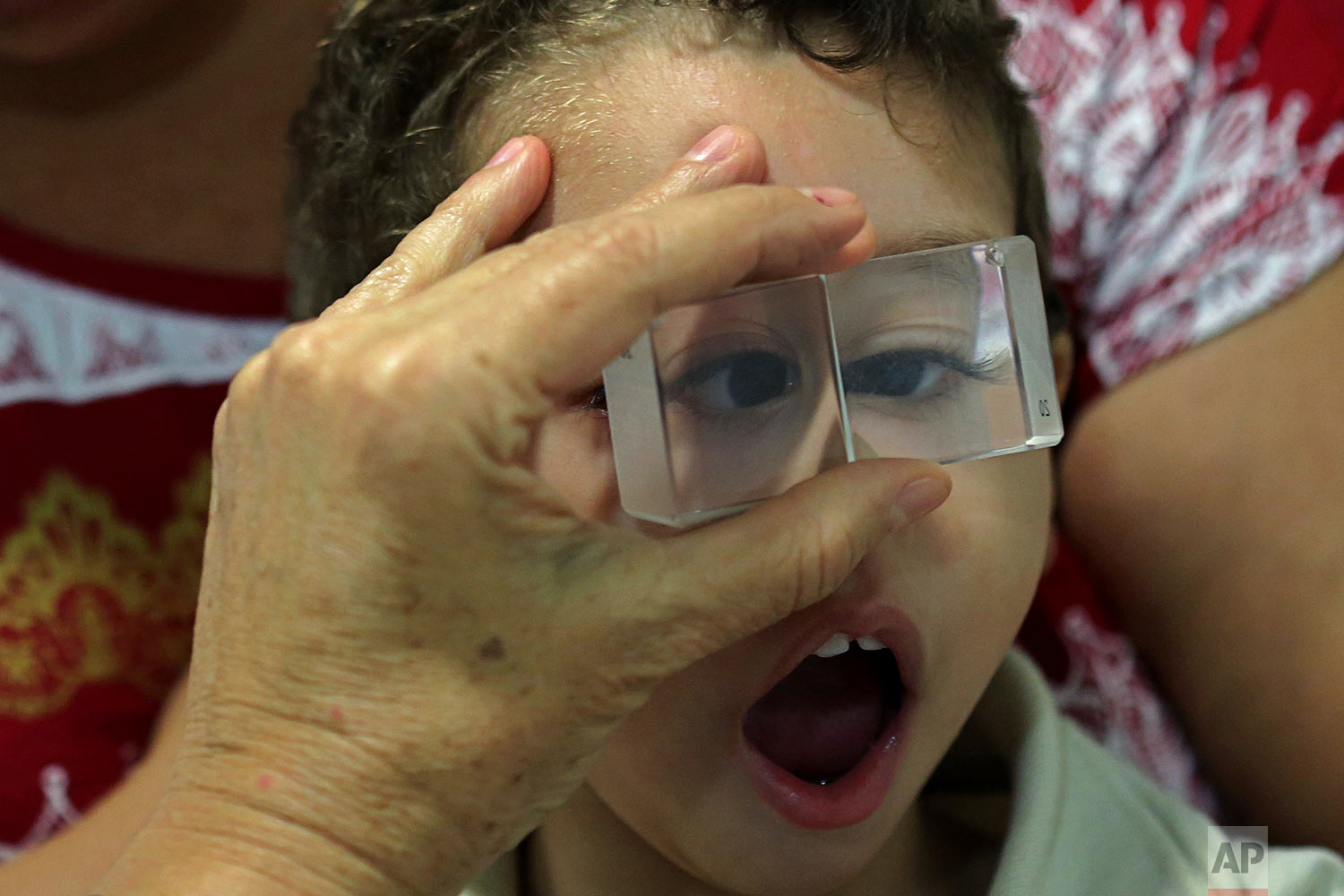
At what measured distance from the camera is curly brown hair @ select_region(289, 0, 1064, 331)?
2.85ft

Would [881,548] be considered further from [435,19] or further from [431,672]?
[435,19]

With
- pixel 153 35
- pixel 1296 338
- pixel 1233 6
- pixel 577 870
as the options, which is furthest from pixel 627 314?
pixel 153 35

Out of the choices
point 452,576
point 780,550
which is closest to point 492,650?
point 452,576

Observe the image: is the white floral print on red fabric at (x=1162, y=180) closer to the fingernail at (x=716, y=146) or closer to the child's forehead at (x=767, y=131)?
the child's forehead at (x=767, y=131)

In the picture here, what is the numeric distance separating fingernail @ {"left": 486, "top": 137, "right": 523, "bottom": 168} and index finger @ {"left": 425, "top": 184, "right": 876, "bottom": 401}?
200 mm

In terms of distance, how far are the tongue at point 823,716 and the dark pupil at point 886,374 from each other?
226mm

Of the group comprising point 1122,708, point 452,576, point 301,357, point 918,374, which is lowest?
point 1122,708

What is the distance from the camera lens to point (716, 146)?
2.42ft

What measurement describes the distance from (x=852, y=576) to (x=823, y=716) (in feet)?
0.62

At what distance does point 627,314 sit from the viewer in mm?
605

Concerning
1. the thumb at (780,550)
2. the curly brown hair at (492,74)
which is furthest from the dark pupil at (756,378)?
the curly brown hair at (492,74)

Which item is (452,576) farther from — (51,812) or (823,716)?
(51,812)

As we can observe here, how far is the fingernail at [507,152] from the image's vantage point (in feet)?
2.68

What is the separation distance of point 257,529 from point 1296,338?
99cm
